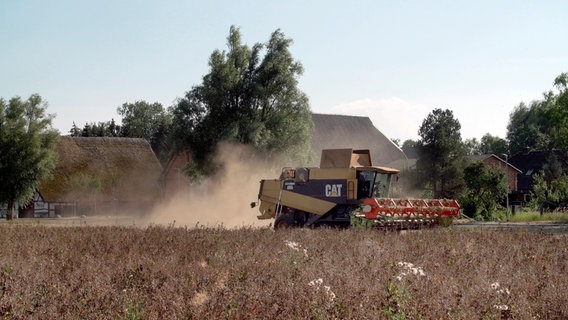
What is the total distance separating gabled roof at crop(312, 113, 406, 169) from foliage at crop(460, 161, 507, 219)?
1407 inches

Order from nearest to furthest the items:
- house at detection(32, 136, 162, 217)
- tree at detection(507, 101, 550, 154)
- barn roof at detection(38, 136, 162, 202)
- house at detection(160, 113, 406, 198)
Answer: house at detection(32, 136, 162, 217)
barn roof at detection(38, 136, 162, 202)
house at detection(160, 113, 406, 198)
tree at detection(507, 101, 550, 154)

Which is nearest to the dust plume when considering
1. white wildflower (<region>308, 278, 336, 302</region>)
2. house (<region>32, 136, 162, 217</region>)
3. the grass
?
the grass

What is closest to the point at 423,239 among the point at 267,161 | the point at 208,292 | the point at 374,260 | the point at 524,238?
the point at 524,238

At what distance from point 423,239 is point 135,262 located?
784 cm

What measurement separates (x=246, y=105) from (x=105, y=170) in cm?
2768

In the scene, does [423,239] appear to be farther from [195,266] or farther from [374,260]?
[195,266]

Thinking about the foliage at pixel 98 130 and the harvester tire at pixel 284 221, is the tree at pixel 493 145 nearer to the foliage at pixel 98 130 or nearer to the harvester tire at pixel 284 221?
the foliage at pixel 98 130

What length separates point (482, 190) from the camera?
45812 mm

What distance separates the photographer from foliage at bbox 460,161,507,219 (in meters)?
44.4

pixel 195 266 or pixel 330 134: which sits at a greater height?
pixel 330 134

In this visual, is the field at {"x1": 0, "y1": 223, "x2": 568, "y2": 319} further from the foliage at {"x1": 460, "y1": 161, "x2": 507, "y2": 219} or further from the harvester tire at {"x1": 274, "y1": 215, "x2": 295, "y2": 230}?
the foliage at {"x1": 460, "y1": 161, "x2": 507, "y2": 219}

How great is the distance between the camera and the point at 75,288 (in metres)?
9.30

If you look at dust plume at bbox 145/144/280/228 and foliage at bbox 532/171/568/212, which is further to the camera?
foliage at bbox 532/171/568/212

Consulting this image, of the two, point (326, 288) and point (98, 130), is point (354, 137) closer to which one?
point (98, 130)
